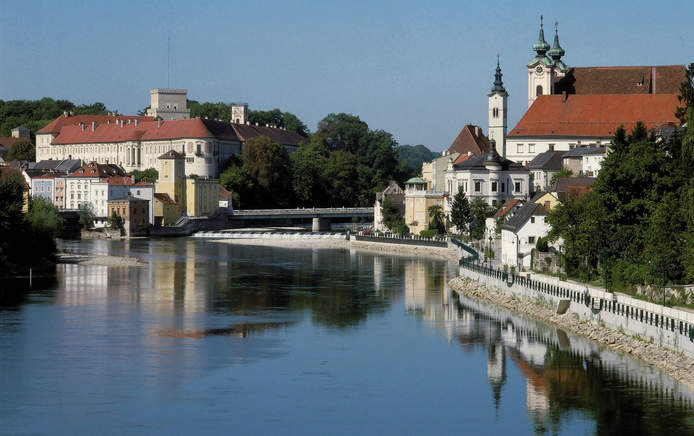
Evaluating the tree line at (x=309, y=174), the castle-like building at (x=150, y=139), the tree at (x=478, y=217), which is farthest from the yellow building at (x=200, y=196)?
the tree at (x=478, y=217)

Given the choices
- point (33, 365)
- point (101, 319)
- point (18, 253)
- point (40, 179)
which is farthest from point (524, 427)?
point (40, 179)

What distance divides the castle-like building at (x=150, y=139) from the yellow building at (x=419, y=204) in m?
36.8

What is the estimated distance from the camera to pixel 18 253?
53.2 meters

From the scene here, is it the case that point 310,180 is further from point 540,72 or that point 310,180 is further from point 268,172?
point 540,72

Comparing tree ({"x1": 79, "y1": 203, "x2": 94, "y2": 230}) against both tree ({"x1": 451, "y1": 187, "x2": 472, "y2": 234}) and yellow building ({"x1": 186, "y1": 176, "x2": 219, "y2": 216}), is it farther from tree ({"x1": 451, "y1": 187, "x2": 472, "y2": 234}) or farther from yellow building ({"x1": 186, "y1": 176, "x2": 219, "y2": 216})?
tree ({"x1": 451, "y1": 187, "x2": 472, "y2": 234})

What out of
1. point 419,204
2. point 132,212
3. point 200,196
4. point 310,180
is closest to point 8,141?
point 310,180

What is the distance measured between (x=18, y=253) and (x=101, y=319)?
17126mm

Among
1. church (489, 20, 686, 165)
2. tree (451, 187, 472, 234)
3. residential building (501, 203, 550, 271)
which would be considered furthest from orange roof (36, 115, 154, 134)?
residential building (501, 203, 550, 271)

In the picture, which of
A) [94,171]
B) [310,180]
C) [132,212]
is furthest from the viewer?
[310,180]

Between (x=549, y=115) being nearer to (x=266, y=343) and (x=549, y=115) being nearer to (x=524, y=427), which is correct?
(x=266, y=343)

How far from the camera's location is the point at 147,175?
113312mm

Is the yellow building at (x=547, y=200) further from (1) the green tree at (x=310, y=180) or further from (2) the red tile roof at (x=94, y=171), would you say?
(1) the green tree at (x=310, y=180)

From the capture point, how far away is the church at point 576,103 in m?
80.6

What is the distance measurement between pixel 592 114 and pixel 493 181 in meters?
11.7
